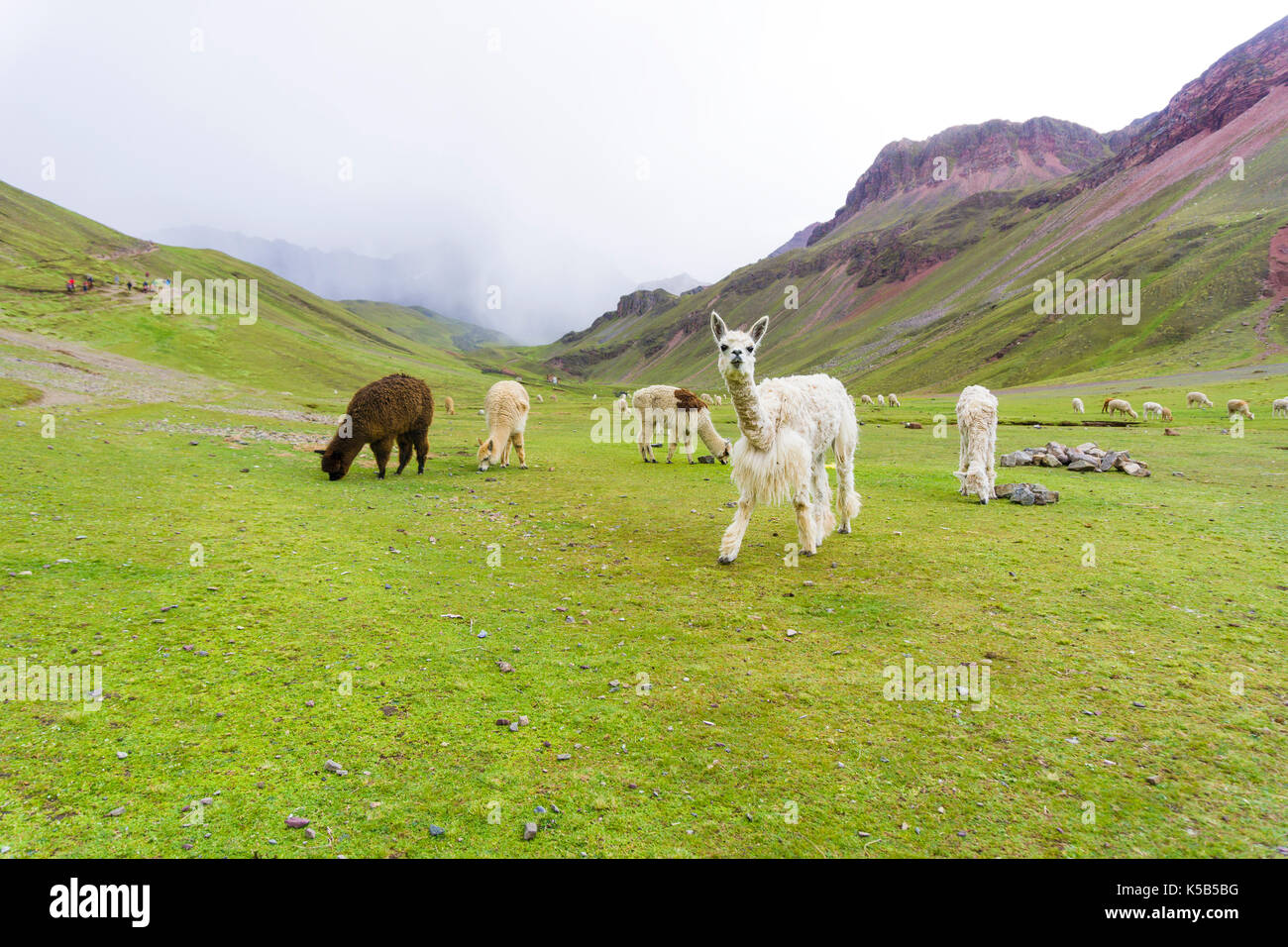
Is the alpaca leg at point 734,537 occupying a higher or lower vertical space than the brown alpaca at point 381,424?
lower

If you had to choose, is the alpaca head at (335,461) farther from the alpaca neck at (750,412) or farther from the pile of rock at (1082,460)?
the pile of rock at (1082,460)

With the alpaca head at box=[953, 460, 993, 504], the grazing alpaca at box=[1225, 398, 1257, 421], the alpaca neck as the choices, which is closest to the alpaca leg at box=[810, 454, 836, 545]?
the alpaca neck

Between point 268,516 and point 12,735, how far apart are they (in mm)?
7104

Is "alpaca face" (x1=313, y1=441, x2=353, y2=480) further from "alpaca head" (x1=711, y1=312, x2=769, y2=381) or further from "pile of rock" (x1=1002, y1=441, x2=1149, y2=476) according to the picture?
"pile of rock" (x1=1002, y1=441, x2=1149, y2=476)

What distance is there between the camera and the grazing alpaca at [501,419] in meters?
18.6

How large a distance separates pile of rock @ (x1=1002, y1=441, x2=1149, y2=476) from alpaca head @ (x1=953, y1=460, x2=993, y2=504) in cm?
638

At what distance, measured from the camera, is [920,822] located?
11.8 ft

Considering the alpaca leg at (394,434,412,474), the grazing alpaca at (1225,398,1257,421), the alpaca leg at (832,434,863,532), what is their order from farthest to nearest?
1. the grazing alpaca at (1225,398,1257,421)
2. the alpaca leg at (394,434,412,474)
3. the alpaca leg at (832,434,863,532)

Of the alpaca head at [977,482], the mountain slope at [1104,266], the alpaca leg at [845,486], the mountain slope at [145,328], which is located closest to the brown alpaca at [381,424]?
the alpaca leg at [845,486]

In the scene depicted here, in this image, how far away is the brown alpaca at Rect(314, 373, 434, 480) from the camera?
49.7 feet

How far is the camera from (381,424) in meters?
15.8

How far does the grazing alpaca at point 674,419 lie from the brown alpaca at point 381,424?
8380mm
